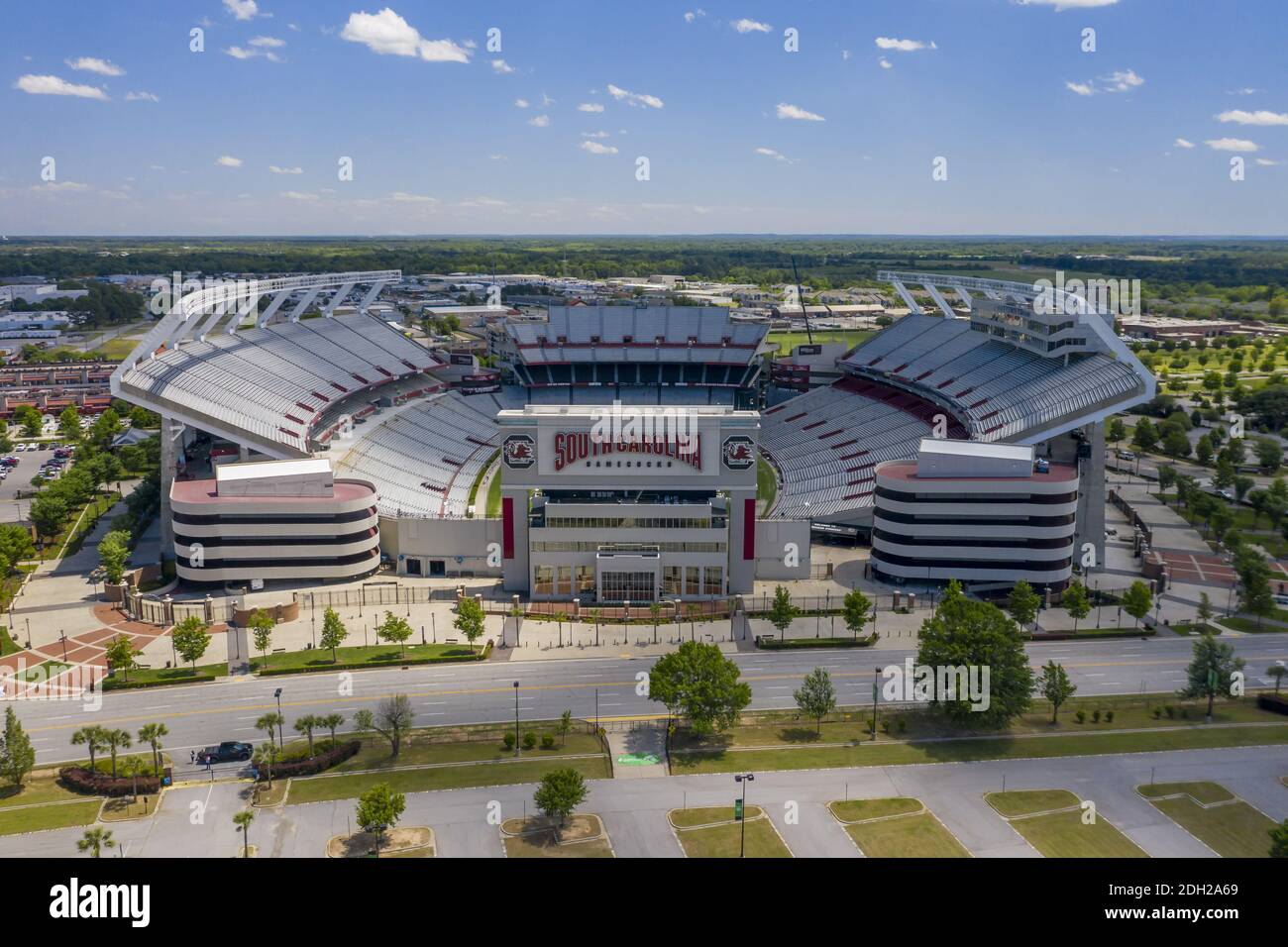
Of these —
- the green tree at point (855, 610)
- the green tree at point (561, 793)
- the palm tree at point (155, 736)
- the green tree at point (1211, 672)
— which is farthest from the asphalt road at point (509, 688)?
the green tree at point (561, 793)

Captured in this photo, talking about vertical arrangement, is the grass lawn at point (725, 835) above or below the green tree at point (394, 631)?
below

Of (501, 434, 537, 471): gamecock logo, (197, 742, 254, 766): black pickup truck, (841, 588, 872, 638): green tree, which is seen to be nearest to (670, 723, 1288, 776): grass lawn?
(841, 588, 872, 638): green tree

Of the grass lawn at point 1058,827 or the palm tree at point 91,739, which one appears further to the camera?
the palm tree at point 91,739

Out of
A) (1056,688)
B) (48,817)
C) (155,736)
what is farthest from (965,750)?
(48,817)

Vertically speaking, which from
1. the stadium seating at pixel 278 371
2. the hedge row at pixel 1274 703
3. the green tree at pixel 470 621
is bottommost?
the hedge row at pixel 1274 703

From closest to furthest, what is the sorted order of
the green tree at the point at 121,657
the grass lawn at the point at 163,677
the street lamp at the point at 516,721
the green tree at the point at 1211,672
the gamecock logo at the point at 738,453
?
the street lamp at the point at 516,721 < the green tree at the point at 1211,672 < the green tree at the point at 121,657 < the grass lawn at the point at 163,677 < the gamecock logo at the point at 738,453

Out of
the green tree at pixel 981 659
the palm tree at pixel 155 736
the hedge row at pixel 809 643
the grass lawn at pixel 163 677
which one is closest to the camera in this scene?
the palm tree at pixel 155 736

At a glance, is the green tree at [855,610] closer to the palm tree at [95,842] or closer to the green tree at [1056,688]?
the green tree at [1056,688]

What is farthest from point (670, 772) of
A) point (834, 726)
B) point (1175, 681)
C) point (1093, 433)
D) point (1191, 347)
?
point (1191, 347)
